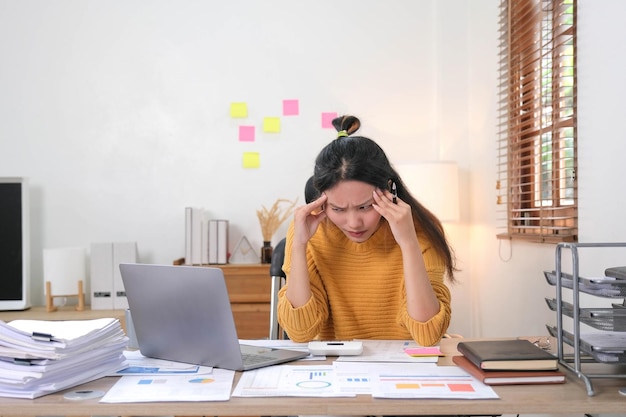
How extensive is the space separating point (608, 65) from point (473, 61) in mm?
1744

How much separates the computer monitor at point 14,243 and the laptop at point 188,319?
232 cm

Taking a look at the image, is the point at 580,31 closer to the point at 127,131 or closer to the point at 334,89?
the point at 334,89

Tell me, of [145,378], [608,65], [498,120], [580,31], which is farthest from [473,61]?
[145,378]

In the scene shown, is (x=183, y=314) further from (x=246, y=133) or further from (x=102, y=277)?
(x=246, y=133)

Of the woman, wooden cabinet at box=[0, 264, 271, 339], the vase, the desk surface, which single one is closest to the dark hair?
the woman

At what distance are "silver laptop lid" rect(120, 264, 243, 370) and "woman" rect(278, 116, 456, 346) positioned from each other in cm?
40

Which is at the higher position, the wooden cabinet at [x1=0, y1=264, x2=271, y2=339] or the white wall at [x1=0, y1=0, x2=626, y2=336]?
the white wall at [x1=0, y1=0, x2=626, y2=336]

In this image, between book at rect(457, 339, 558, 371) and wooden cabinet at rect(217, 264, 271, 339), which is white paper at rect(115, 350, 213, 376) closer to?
book at rect(457, 339, 558, 371)

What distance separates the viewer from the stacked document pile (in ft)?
4.64

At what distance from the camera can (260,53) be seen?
4.05 metres

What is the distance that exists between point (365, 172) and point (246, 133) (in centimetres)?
216

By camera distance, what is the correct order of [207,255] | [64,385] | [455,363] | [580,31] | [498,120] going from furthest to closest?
[207,255], [498,120], [580,31], [455,363], [64,385]

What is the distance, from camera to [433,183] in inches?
143

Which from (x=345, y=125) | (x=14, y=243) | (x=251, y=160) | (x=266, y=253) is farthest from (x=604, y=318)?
(x=14, y=243)
